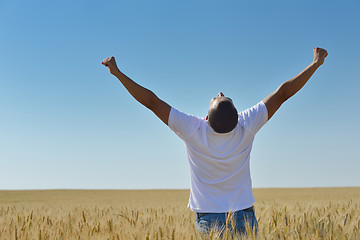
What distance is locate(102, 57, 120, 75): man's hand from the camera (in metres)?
3.34

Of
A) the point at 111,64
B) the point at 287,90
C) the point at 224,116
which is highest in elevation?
the point at 111,64

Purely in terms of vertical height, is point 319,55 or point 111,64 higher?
point 319,55

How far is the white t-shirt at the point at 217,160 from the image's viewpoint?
308 centimetres

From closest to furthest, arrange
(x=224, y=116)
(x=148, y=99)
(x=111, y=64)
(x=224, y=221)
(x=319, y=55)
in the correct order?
(x=224, y=116)
(x=224, y=221)
(x=148, y=99)
(x=111, y=64)
(x=319, y=55)

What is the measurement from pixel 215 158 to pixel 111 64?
130 centimetres

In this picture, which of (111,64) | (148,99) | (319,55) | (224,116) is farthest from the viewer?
(319,55)

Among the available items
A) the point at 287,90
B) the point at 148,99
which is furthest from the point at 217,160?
the point at 287,90

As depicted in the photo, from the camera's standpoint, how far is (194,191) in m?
3.22

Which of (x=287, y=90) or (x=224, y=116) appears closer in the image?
(x=224, y=116)

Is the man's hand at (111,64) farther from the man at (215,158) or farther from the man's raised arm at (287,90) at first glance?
the man's raised arm at (287,90)

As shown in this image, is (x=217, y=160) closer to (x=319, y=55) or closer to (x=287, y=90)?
(x=287, y=90)

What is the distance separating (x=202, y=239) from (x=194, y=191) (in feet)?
1.83

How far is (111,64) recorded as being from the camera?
11.0 ft

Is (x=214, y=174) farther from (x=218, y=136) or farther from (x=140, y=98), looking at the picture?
(x=140, y=98)
